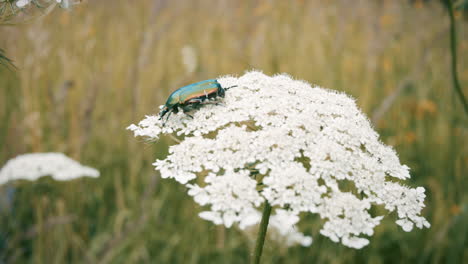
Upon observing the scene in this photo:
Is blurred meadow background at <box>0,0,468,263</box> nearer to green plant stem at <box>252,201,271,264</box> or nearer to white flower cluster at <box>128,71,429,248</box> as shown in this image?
white flower cluster at <box>128,71,429,248</box>

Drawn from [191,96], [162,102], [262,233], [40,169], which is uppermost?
[162,102]

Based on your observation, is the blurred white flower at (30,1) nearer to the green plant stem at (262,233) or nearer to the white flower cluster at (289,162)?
the white flower cluster at (289,162)

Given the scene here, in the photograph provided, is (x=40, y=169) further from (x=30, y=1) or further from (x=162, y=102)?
(x=162, y=102)

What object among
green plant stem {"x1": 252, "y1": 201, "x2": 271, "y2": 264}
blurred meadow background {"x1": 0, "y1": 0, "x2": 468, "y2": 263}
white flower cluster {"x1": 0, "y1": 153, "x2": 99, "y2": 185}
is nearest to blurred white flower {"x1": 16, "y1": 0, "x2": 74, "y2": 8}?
blurred meadow background {"x1": 0, "y1": 0, "x2": 468, "y2": 263}

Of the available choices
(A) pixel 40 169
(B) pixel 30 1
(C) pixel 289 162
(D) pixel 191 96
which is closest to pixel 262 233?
(C) pixel 289 162

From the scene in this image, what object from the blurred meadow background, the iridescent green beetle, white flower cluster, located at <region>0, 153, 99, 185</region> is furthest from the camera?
the blurred meadow background

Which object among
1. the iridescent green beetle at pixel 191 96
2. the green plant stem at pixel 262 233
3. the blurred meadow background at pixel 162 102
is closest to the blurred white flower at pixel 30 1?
the blurred meadow background at pixel 162 102
